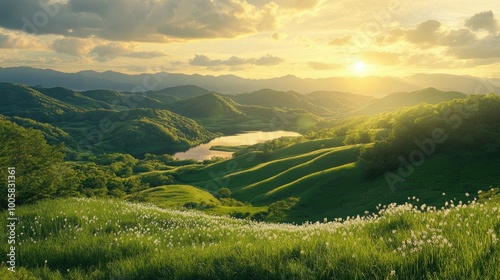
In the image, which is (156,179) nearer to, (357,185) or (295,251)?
(357,185)

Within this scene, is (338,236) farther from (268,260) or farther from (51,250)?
(51,250)

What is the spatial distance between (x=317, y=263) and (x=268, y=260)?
99 cm

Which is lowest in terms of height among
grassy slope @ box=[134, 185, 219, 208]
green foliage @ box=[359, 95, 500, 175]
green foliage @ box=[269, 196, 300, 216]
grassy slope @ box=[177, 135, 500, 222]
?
grassy slope @ box=[134, 185, 219, 208]

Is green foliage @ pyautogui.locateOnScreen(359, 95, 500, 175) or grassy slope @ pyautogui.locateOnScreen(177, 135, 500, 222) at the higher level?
green foliage @ pyautogui.locateOnScreen(359, 95, 500, 175)

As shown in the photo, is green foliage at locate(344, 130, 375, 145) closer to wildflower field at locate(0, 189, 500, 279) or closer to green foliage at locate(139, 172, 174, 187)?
green foliage at locate(139, 172, 174, 187)

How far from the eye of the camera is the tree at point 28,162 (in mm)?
17828

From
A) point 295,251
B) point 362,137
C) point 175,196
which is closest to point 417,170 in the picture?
point 362,137

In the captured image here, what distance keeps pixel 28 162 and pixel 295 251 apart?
19.2 m

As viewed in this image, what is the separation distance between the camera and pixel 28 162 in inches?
790

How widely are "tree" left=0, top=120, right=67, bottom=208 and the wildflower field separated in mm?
6425

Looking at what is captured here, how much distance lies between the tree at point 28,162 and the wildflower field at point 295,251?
21.1ft

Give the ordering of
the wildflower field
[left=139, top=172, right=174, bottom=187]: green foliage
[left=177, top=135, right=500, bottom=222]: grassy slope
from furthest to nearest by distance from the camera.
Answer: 1. [left=139, top=172, right=174, bottom=187]: green foliage
2. [left=177, top=135, right=500, bottom=222]: grassy slope
3. the wildflower field

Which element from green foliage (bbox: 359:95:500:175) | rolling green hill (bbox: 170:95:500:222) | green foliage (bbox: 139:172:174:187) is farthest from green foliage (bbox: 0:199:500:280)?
green foliage (bbox: 139:172:174:187)

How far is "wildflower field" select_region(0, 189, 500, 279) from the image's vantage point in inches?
199
